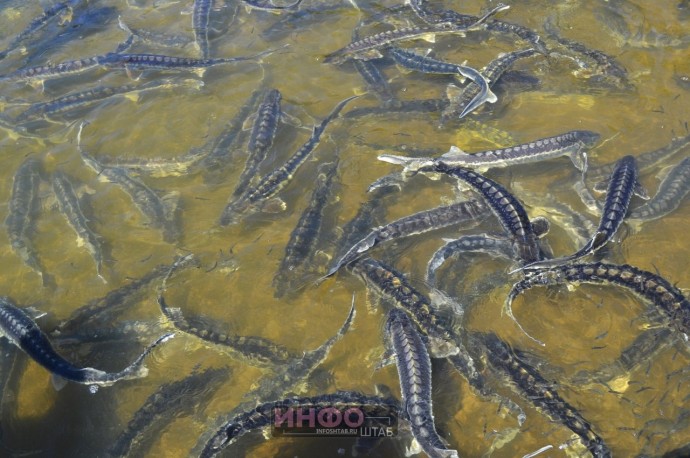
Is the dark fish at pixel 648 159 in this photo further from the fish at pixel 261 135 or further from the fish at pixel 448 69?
the fish at pixel 261 135

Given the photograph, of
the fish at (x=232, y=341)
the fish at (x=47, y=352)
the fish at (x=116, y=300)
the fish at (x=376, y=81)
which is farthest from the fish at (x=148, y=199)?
the fish at (x=376, y=81)

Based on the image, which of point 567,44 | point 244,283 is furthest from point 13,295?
point 567,44

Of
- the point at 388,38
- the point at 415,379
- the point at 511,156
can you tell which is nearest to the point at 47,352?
the point at 415,379

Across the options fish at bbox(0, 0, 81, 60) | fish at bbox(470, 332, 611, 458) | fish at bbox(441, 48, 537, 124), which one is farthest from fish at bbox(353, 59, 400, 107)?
fish at bbox(0, 0, 81, 60)

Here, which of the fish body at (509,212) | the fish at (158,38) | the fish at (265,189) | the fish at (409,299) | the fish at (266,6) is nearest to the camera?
the fish at (409,299)

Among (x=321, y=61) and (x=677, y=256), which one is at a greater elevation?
(x=321, y=61)

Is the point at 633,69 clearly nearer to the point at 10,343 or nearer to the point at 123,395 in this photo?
the point at 123,395

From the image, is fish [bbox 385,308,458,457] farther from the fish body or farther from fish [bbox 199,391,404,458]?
the fish body
